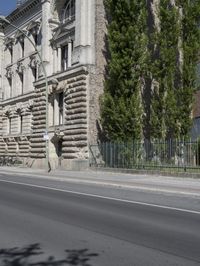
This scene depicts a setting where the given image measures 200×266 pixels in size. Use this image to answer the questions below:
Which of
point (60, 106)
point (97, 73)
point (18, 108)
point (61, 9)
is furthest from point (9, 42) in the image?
point (97, 73)

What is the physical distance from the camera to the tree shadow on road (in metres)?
7.02

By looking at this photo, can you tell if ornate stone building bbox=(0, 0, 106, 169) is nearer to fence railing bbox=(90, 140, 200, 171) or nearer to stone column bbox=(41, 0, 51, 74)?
stone column bbox=(41, 0, 51, 74)

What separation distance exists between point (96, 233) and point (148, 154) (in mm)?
21423

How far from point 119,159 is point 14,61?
76.8 feet

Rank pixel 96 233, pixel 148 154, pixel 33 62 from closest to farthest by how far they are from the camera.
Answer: pixel 96 233 < pixel 148 154 < pixel 33 62

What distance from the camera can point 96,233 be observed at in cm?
948

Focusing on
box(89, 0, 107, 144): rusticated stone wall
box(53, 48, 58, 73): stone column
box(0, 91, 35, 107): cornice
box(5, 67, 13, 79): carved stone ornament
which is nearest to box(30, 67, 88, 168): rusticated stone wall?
box(89, 0, 107, 144): rusticated stone wall

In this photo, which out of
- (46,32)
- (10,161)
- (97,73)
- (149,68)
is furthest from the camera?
(10,161)

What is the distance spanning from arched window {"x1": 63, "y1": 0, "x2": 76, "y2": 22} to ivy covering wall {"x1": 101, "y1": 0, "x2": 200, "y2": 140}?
4.53 metres

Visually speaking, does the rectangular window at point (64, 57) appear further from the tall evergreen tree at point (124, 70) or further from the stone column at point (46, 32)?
the tall evergreen tree at point (124, 70)

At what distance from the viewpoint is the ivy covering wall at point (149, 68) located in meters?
34.7

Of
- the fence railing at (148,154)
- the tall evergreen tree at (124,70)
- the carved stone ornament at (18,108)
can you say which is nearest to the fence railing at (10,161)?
the carved stone ornament at (18,108)

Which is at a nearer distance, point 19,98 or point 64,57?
point 64,57

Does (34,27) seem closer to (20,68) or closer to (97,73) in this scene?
(20,68)
